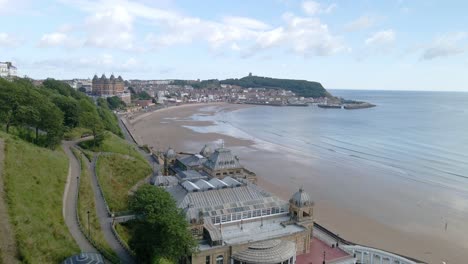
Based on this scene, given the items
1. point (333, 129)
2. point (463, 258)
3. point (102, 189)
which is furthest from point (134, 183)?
point (333, 129)

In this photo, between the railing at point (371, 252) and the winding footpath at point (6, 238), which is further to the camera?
the railing at point (371, 252)

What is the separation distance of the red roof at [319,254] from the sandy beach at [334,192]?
8.33m

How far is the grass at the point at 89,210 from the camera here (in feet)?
96.6

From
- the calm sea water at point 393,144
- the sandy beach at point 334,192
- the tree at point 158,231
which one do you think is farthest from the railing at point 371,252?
the calm sea water at point 393,144

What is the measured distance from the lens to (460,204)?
5509 cm

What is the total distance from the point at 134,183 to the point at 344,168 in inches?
1747

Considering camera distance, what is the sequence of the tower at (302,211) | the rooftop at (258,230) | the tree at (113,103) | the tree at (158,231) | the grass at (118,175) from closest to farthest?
the tree at (158,231) → the rooftop at (258,230) → the tower at (302,211) → the grass at (118,175) → the tree at (113,103)

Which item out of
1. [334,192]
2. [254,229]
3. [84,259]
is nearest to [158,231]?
[84,259]

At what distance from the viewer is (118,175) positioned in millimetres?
47531

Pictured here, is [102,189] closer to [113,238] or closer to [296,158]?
[113,238]

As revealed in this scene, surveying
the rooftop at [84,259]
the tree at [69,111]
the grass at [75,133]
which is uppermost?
the tree at [69,111]

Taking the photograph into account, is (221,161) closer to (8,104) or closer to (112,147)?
(112,147)

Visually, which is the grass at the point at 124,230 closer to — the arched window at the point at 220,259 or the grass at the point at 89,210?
the grass at the point at 89,210

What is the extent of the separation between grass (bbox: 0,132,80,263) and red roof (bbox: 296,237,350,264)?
2010 centimetres
